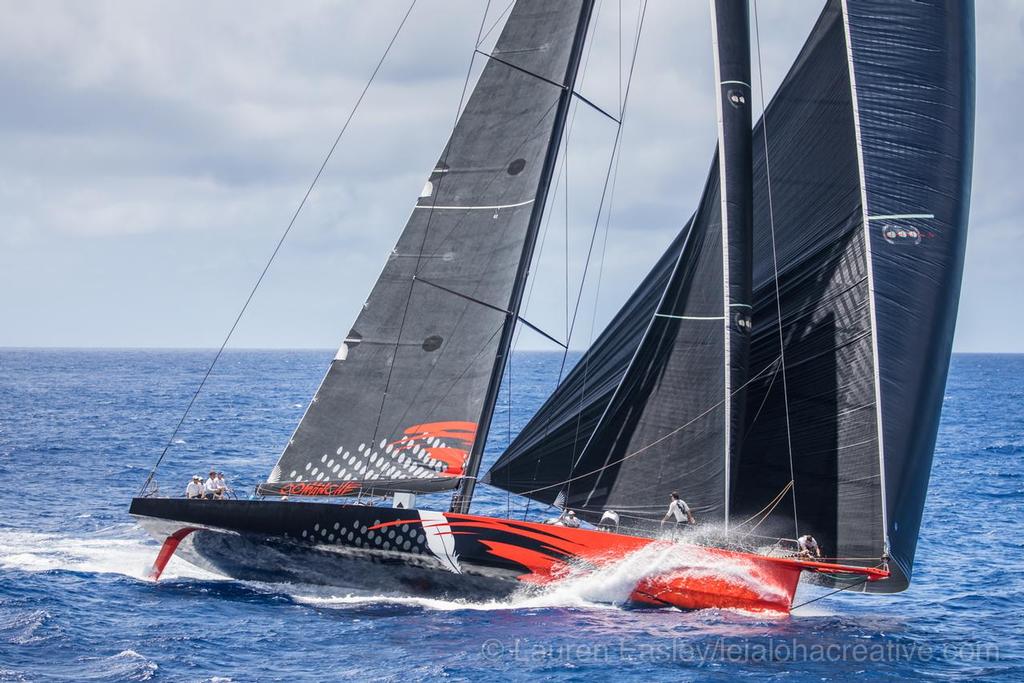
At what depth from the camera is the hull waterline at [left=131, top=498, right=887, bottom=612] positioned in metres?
18.2

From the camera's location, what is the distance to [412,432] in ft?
67.0

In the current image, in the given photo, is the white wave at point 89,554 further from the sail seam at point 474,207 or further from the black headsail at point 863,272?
the black headsail at point 863,272

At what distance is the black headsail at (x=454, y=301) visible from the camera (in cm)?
2025

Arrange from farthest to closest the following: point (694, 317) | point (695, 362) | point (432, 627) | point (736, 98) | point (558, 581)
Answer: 1. point (694, 317)
2. point (695, 362)
3. point (558, 581)
4. point (736, 98)
5. point (432, 627)

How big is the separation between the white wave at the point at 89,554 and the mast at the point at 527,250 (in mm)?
5025

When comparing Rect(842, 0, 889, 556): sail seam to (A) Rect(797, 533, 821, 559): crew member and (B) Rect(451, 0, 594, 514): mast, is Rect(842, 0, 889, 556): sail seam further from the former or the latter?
(B) Rect(451, 0, 594, 514): mast

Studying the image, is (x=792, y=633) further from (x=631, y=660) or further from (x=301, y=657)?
(x=301, y=657)

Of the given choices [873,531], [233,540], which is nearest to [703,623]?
[873,531]

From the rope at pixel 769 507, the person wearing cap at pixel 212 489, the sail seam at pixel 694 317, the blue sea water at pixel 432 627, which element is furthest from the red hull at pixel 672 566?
the person wearing cap at pixel 212 489

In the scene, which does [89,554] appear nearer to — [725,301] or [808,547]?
[725,301]

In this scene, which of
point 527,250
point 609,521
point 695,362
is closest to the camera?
point 695,362

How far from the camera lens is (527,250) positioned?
20281mm

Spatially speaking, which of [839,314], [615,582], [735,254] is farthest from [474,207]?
[615,582]

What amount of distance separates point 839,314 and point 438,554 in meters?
7.51
